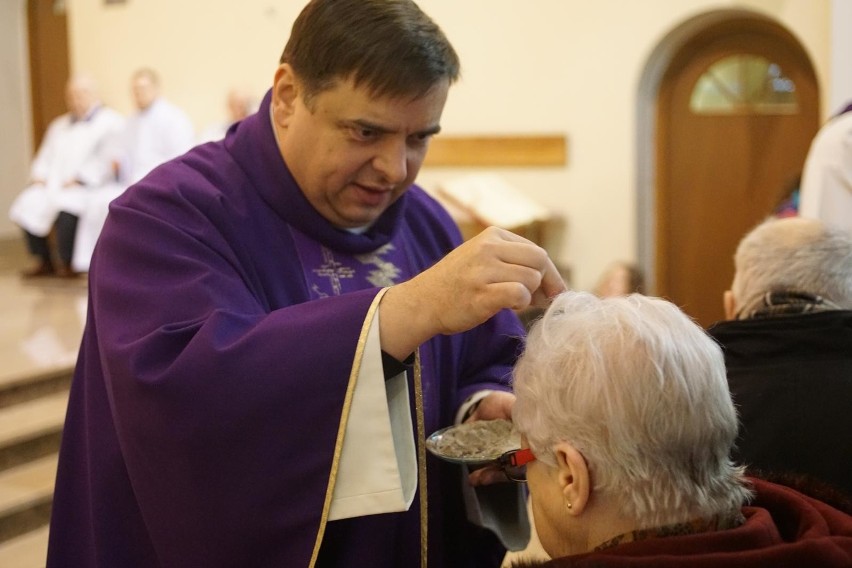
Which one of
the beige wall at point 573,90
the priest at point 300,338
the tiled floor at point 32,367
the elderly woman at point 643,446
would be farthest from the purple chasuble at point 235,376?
the beige wall at point 573,90

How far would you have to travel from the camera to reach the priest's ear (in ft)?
6.52

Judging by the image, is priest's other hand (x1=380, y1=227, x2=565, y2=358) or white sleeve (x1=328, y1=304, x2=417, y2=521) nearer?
priest's other hand (x1=380, y1=227, x2=565, y2=358)

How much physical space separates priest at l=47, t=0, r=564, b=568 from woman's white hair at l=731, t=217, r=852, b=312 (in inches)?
22.3

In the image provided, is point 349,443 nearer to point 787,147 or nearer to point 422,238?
point 422,238

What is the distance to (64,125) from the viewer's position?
9.90 meters

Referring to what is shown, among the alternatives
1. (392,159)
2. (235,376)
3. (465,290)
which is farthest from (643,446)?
(392,159)

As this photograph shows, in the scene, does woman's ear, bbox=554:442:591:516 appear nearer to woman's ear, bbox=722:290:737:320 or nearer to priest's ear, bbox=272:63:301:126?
priest's ear, bbox=272:63:301:126

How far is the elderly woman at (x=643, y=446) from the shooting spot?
1.46 metres

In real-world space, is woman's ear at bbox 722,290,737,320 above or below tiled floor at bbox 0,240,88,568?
above

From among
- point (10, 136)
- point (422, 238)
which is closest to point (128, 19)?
point (10, 136)

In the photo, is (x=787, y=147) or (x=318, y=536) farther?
(x=787, y=147)

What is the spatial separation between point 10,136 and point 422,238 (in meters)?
10.6

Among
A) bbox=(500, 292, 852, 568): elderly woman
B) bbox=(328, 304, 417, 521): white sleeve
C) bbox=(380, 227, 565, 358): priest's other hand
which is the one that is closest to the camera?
bbox=(500, 292, 852, 568): elderly woman

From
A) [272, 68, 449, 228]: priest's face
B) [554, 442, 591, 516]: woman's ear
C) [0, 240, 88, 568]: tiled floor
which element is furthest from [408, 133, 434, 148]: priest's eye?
[0, 240, 88, 568]: tiled floor
